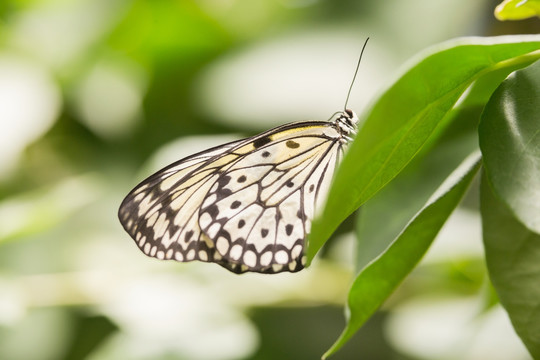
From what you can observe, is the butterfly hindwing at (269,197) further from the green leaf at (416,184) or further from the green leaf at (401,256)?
the green leaf at (401,256)

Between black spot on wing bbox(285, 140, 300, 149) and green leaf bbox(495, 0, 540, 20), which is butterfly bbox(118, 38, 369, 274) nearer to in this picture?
black spot on wing bbox(285, 140, 300, 149)

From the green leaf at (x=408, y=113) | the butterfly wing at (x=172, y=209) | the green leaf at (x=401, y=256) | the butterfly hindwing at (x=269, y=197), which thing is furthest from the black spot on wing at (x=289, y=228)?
the green leaf at (x=408, y=113)

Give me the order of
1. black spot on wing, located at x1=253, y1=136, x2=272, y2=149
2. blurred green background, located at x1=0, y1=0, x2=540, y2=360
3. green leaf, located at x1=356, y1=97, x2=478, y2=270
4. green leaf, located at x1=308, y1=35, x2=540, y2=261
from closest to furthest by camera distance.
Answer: green leaf, located at x1=308, y1=35, x2=540, y2=261 → green leaf, located at x1=356, y1=97, x2=478, y2=270 → black spot on wing, located at x1=253, y1=136, x2=272, y2=149 → blurred green background, located at x1=0, y1=0, x2=540, y2=360

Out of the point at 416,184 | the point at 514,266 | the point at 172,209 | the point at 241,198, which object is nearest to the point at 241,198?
the point at 241,198

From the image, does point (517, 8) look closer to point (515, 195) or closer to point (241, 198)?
point (515, 195)

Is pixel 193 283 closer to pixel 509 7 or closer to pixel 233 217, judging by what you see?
pixel 233 217

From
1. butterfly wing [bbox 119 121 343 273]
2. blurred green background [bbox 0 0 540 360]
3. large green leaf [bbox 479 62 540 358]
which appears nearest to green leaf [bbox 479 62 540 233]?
large green leaf [bbox 479 62 540 358]
